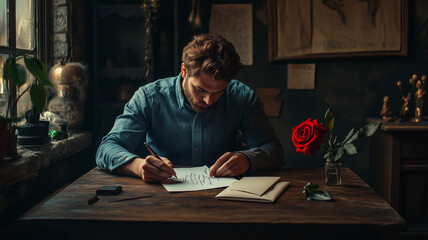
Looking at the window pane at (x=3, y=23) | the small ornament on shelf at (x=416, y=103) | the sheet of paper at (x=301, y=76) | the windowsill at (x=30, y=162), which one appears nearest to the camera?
the windowsill at (x=30, y=162)

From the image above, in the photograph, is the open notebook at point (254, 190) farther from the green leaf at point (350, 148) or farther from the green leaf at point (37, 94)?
the green leaf at point (37, 94)

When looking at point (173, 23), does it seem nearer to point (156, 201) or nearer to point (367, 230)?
point (156, 201)

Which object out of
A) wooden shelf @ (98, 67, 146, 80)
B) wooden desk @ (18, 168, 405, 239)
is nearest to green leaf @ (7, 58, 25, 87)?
wooden desk @ (18, 168, 405, 239)

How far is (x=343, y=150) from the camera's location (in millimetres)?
1347

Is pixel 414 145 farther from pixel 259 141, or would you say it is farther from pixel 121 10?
pixel 121 10

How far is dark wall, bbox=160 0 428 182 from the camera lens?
315cm

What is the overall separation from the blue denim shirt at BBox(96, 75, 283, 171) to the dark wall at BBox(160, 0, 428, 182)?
4.19 ft

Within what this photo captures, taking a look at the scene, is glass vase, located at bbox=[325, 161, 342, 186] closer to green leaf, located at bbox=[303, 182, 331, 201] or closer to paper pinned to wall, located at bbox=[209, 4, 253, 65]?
green leaf, located at bbox=[303, 182, 331, 201]

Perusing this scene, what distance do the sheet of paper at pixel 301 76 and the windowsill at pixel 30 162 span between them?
5.78 feet

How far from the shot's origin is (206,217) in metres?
1.08

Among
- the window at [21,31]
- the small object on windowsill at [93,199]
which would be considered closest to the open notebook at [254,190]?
the small object on windowsill at [93,199]

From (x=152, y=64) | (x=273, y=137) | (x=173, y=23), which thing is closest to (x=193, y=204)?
(x=273, y=137)

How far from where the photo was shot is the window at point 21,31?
6.63ft

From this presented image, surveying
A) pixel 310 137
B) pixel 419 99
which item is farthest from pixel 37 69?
pixel 419 99
